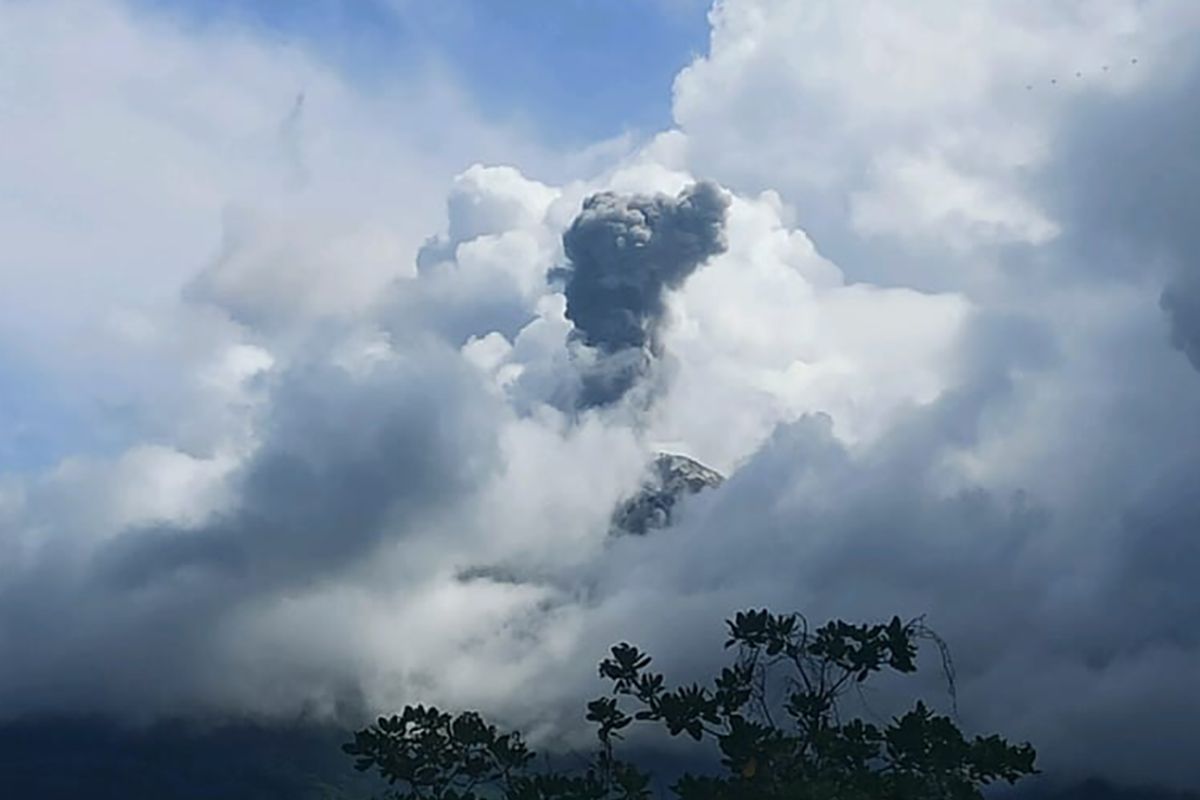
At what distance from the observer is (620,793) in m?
30.5

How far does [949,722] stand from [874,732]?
1937 mm

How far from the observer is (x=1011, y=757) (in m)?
29.3

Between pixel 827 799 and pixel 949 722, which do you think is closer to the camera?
pixel 827 799

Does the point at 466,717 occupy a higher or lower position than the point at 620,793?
higher

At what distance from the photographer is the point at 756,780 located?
28.9 m

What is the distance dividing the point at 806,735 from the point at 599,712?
424cm

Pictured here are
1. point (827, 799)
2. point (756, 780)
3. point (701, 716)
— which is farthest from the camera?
point (701, 716)

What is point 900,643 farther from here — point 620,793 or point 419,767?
point 419,767

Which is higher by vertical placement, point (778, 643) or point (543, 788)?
point (778, 643)

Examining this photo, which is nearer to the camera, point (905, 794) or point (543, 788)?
point (905, 794)

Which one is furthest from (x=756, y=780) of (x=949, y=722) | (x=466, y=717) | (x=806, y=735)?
(x=466, y=717)

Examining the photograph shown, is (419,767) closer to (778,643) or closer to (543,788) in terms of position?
(543,788)

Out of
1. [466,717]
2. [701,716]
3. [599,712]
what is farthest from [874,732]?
[466,717]

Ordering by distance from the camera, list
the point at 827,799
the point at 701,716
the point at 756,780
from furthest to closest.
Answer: the point at 701,716, the point at 756,780, the point at 827,799
